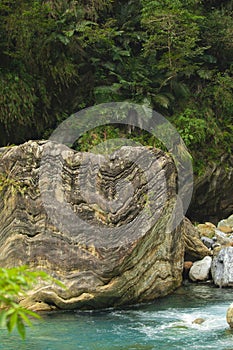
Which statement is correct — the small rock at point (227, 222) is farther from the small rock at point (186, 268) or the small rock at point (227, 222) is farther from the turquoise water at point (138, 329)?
the turquoise water at point (138, 329)

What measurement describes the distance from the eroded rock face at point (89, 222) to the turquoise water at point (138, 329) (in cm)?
39

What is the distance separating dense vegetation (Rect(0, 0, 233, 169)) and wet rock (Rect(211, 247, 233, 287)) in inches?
168

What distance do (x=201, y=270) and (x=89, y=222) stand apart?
2783 mm

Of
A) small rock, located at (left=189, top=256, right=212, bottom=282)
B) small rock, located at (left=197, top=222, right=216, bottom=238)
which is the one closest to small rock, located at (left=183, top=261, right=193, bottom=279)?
small rock, located at (left=189, top=256, right=212, bottom=282)

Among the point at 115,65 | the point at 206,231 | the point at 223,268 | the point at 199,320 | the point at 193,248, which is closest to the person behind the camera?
the point at 199,320

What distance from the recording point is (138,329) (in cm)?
637

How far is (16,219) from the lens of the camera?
8133mm

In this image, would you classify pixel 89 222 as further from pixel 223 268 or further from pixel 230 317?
pixel 223 268

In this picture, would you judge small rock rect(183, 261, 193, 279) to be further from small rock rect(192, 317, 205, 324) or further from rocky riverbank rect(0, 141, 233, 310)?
small rock rect(192, 317, 205, 324)

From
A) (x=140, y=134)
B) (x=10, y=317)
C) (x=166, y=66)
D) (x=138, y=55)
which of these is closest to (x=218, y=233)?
(x=140, y=134)

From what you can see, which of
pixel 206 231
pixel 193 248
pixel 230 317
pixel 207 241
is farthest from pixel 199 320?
pixel 206 231

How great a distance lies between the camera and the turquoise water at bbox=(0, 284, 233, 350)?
575 centimetres

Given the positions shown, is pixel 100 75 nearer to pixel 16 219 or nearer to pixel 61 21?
pixel 61 21

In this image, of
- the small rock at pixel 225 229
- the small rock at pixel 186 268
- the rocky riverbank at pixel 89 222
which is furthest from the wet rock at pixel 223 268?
the small rock at pixel 225 229
